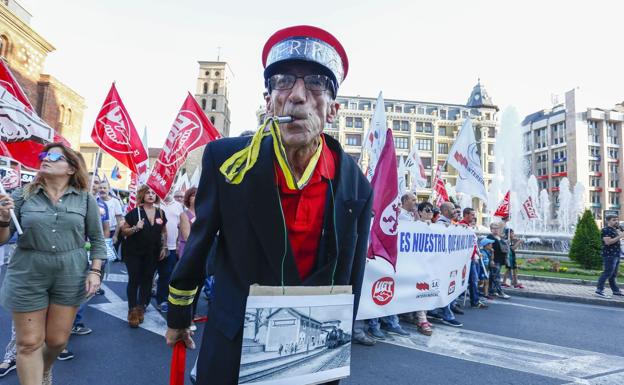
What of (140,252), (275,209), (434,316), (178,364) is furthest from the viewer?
(434,316)

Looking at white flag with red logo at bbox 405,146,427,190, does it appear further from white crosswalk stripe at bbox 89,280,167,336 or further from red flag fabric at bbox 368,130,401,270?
white crosswalk stripe at bbox 89,280,167,336

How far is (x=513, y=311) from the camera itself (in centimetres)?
756

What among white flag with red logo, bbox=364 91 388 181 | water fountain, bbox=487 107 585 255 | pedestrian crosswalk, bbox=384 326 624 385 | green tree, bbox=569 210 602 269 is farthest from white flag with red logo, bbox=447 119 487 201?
water fountain, bbox=487 107 585 255

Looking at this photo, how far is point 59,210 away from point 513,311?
7.97 metres

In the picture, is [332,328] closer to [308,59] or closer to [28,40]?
[308,59]

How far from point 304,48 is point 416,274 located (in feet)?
16.3

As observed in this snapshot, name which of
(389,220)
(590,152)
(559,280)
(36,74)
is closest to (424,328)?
(389,220)

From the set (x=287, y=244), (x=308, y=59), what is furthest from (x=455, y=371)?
(x=308, y=59)

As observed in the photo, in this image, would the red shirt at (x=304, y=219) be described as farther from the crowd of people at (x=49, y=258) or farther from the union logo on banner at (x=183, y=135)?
the union logo on banner at (x=183, y=135)

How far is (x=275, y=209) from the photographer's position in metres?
1.54

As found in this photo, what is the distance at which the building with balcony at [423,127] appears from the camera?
68.2m

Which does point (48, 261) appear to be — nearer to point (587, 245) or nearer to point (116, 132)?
point (116, 132)

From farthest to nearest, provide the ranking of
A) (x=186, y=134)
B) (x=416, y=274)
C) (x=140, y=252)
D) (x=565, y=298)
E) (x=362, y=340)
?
(x=565, y=298), (x=186, y=134), (x=416, y=274), (x=140, y=252), (x=362, y=340)

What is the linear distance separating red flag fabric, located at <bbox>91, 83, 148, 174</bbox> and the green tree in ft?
56.6
